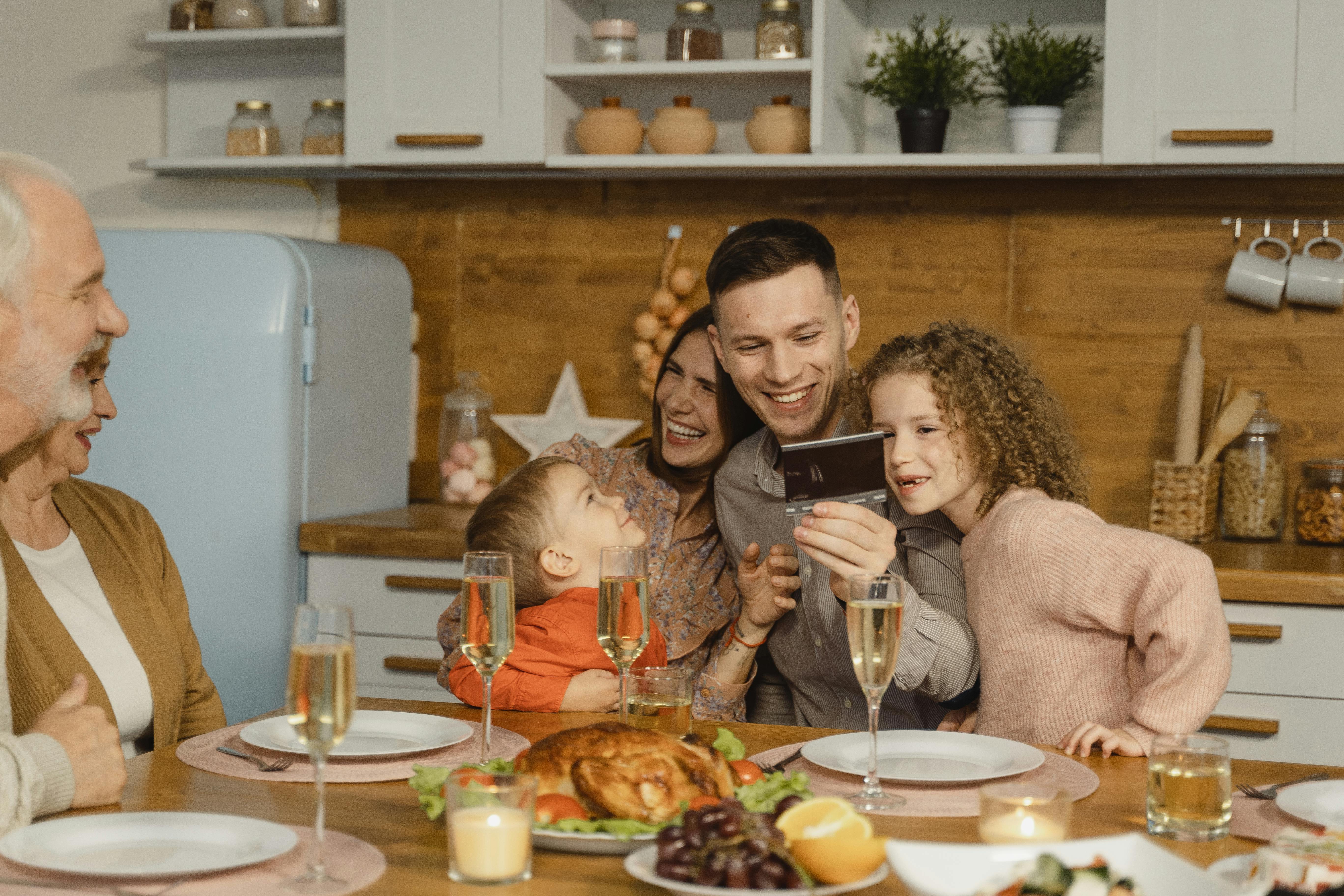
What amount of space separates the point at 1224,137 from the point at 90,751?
239 centimetres

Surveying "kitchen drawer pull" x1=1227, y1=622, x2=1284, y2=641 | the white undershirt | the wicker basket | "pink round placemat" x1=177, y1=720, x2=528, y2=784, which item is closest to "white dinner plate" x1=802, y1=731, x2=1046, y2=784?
"pink round placemat" x1=177, y1=720, x2=528, y2=784

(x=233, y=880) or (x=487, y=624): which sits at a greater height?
(x=487, y=624)

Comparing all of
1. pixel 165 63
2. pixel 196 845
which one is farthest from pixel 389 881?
pixel 165 63

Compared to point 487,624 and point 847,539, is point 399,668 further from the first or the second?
point 487,624

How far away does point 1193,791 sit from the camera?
111cm

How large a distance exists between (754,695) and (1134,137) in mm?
1437

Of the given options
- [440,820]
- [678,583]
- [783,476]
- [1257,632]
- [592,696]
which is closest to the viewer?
[440,820]

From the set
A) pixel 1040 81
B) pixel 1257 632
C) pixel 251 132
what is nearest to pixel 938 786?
pixel 1257 632

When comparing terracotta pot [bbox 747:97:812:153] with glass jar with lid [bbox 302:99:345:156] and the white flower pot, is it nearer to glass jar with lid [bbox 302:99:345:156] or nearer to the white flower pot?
the white flower pot

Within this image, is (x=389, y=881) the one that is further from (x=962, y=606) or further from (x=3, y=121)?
(x=3, y=121)

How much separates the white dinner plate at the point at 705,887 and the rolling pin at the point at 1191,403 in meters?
2.20

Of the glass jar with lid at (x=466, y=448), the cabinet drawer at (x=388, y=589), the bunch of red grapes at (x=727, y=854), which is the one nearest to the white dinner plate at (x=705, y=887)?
the bunch of red grapes at (x=727, y=854)

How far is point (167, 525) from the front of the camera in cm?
Answer: 296

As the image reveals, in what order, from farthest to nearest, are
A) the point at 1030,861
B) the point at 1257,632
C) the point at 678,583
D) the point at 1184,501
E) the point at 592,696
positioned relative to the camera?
the point at 1184,501, the point at 1257,632, the point at 678,583, the point at 592,696, the point at 1030,861
